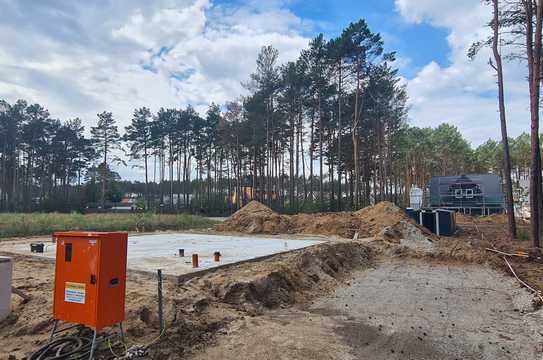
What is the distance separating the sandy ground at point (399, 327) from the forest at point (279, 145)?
801 inches

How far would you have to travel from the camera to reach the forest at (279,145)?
30.0m

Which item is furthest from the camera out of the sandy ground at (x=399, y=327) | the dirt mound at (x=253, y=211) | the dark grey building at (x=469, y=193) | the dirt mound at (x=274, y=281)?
the dark grey building at (x=469, y=193)

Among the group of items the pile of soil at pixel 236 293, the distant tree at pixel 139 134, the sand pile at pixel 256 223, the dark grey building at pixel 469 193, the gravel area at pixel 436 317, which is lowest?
the gravel area at pixel 436 317

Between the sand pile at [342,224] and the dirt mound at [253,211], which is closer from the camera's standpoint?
the sand pile at [342,224]

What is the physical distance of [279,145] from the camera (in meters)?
36.9

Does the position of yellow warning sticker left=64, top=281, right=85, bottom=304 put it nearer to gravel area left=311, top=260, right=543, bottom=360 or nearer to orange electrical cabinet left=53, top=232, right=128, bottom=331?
orange electrical cabinet left=53, top=232, right=128, bottom=331

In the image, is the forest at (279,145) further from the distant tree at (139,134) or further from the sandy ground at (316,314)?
the sandy ground at (316,314)

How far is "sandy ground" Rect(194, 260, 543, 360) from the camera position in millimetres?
4098

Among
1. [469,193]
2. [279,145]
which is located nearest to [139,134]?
[279,145]

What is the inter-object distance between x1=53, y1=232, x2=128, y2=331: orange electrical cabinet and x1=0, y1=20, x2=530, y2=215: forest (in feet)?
80.3

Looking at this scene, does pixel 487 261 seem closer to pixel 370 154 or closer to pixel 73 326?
pixel 73 326

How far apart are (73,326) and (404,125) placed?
38.4 metres

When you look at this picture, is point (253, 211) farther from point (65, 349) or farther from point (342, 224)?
point (65, 349)

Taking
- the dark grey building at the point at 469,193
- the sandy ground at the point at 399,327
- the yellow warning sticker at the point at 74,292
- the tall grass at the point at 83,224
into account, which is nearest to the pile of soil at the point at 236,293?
the sandy ground at the point at 399,327
